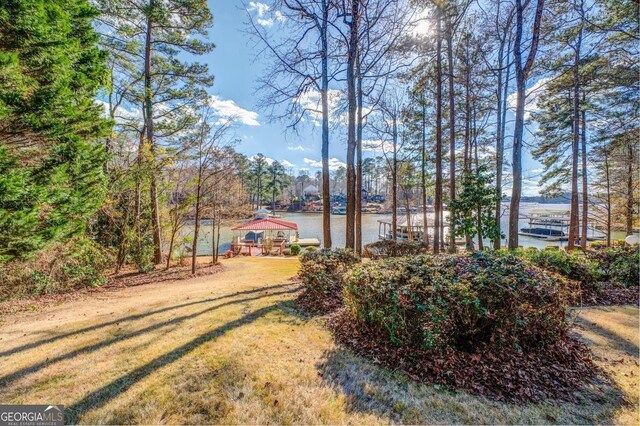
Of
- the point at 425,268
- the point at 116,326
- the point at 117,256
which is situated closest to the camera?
the point at 425,268

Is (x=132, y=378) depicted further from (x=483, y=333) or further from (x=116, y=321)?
(x=483, y=333)

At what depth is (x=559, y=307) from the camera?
9.73 ft

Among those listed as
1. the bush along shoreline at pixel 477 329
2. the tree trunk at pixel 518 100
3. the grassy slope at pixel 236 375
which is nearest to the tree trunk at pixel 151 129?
the grassy slope at pixel 236 375

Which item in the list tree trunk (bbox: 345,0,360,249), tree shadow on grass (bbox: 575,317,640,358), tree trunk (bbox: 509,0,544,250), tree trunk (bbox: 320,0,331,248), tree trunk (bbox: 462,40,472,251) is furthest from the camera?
tree trunk (bbox: 462,40,472,251)

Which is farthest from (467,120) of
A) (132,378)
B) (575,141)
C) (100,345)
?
(100,345)

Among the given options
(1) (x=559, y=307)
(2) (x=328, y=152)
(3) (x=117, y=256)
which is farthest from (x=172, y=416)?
(3) (x=117, y=256)

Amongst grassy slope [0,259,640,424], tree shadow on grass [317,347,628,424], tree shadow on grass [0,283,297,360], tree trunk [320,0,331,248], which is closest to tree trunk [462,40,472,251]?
tree trunk [320,0,331,248]

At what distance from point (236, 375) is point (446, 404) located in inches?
81.7

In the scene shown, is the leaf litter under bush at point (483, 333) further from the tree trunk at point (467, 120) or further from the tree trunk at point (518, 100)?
the tree trunk at point (467, 120)

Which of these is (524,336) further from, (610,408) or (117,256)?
(117,256)

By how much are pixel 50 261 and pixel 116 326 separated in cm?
441

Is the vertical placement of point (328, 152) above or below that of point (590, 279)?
above

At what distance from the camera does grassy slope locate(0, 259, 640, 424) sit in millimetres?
2223

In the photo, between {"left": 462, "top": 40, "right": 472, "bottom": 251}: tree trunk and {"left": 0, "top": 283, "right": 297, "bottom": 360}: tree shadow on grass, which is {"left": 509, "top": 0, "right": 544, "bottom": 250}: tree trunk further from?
{"left": 0, "top": 283, "right": 297, "bottom": 360}: tree shadow on grass
